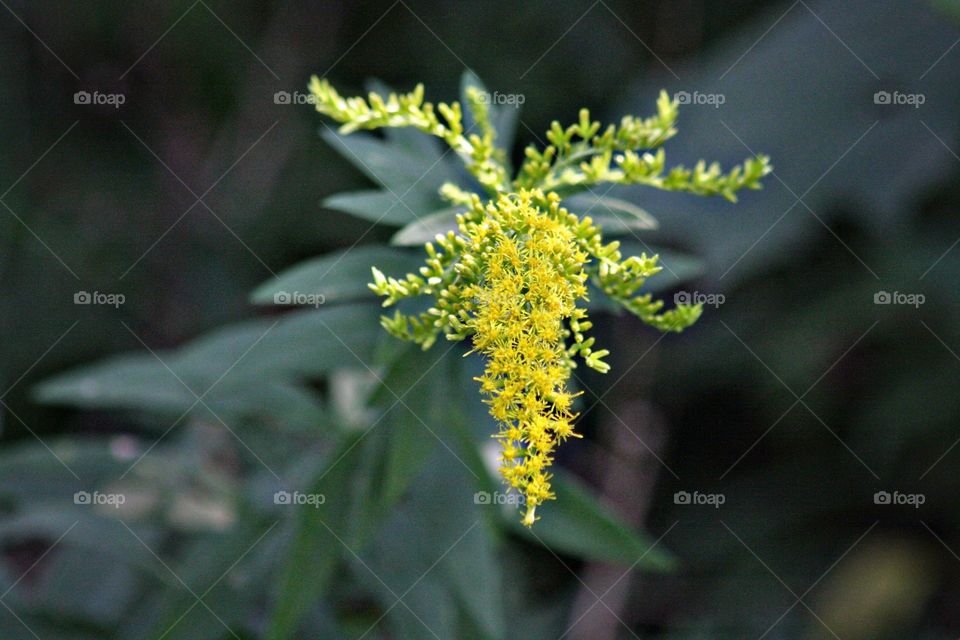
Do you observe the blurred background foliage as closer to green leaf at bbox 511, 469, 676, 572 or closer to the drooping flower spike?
green leaf at bbox 511, 469, 676, 572

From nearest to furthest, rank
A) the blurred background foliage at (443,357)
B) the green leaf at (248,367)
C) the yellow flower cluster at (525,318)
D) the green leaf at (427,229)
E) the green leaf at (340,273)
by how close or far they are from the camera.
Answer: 1. the yellow flower cluster at (525,318)
2. the green leaf at (427,229)
3. the green leaf at (340,273)
4. the green leaf at (248,367)
5. the blurred background foliage at (443,357)

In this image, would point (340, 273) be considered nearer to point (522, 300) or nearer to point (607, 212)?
point (607, 212)

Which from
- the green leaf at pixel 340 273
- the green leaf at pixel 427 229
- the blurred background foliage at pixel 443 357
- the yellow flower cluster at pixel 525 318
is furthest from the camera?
the blurred background foliage at pixel 443 357

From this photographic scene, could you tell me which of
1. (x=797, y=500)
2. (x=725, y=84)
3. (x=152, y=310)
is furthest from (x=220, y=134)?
(x=797, y=500)

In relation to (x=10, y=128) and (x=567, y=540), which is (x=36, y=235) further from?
(x=567, y=540)

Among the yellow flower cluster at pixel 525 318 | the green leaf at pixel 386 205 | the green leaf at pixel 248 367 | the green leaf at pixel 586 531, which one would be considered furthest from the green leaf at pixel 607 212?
the green leaf at pixel 586 531

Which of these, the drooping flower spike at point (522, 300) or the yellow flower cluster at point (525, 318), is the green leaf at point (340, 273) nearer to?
the drooping flower spike at point (522, 300)

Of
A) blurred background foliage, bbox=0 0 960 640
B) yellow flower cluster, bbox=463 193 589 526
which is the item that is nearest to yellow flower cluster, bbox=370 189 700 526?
yellow flower cluster, bbox=463 193 589 526
